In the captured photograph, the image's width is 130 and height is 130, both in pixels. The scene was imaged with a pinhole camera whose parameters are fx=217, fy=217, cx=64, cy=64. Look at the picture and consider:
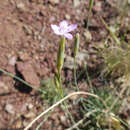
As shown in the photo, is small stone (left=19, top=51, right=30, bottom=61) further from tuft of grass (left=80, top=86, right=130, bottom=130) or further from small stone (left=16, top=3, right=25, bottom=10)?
tuft of grass (left=80, top=86, right=130, bottom=130)

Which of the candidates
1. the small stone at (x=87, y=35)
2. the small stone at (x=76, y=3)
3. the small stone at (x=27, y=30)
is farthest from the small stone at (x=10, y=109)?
the small stone at (x=76, y=3)

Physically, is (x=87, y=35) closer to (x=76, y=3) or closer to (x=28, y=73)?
(x=76, y=3)

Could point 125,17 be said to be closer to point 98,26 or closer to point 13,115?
point 98,26

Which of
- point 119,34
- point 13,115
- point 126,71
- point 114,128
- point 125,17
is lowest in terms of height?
point 114,128

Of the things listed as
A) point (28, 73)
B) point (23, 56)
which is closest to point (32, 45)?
point (23, 56)

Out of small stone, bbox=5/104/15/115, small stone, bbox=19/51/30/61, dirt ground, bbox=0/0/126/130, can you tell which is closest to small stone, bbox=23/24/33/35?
dirt ground, bbox=0/0/126/130

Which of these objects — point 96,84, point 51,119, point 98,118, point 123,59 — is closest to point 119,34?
point 123,59

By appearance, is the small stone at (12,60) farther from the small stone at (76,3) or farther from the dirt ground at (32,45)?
the small stone at (76,3)
